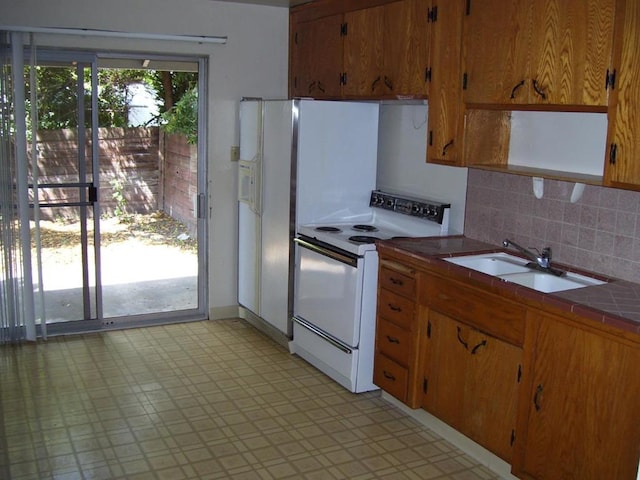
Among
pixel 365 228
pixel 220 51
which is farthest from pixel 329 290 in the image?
pixel 220 51

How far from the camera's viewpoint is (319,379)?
4.27 meters

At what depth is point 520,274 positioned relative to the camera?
10.9 ft

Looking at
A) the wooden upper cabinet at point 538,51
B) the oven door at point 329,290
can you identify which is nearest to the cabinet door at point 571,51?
the wooden upper cabinet at point 538,51

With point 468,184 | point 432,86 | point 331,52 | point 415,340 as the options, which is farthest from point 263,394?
point 331,52

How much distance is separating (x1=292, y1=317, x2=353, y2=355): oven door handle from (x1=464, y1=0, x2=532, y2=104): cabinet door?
1.55 metres

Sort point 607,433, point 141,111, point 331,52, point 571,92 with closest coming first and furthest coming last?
point 607,433 → point 571,92 → point 331,52 → point 141,111

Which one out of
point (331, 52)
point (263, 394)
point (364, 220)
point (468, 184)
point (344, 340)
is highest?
point (331, 52)

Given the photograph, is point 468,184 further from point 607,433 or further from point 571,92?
point 607,433

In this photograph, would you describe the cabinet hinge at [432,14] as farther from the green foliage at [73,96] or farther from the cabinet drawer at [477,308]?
the green foliage at [73,96]

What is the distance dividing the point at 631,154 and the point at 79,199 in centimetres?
365

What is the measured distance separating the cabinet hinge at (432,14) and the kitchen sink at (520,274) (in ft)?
4.17

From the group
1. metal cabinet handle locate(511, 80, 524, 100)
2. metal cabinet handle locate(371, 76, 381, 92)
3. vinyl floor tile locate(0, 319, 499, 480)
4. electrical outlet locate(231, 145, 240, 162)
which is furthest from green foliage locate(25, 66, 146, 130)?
metal cabinet handle locate(511, 80, 524, 100)

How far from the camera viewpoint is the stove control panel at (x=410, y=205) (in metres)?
4.15

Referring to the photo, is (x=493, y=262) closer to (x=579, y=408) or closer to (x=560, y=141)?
(x=560, y=141)
